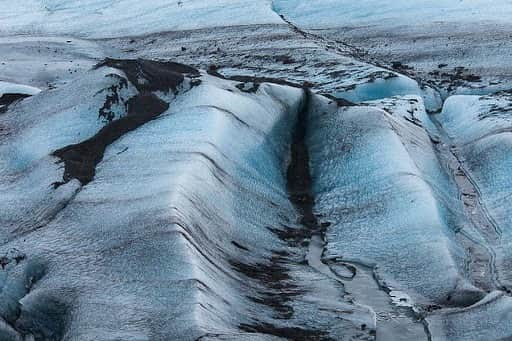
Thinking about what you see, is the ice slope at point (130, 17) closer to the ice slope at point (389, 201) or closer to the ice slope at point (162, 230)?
the ice slope at point (389, 201)

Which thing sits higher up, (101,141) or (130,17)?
(101,141)

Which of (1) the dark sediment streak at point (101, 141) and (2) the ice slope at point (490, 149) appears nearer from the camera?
(2) the ice slope at point (490, 149)

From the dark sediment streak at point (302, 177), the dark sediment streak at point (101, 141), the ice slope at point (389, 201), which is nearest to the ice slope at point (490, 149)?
the ice slope at point (389, 201)

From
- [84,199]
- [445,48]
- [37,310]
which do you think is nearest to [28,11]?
[445,48]

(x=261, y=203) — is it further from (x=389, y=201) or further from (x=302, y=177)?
(x=389, y=201)

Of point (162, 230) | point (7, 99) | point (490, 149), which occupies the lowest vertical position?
point (490, 149)

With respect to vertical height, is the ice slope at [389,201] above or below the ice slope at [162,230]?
below

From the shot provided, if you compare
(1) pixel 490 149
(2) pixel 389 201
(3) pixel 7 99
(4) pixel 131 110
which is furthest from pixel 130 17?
(2) pixel 389 201

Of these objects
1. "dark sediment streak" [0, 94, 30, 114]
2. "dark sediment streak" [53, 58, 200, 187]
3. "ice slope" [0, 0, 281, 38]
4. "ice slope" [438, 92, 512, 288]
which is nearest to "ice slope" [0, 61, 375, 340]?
"dark sediment streak" [53, 58, 200, 187]
